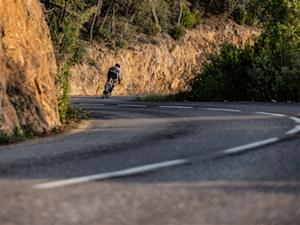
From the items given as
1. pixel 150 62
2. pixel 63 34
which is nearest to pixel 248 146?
pixel 63 34

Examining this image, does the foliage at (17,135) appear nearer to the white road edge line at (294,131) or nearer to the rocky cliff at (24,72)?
the rocky cliff at (24,72)

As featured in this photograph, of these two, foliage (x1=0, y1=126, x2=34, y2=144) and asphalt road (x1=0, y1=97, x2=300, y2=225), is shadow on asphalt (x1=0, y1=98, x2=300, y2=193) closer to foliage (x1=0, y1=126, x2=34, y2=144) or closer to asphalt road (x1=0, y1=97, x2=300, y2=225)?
asphalt road (x1=0, y1=97, x2=300, y2=225)

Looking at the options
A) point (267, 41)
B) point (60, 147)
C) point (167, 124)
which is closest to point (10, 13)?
point (167, 124)

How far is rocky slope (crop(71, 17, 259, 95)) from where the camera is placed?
46969 mm

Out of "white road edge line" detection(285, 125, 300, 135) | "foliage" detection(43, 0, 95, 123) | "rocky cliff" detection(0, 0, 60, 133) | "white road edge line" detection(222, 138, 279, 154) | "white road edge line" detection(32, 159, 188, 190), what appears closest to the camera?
"white road edge line" detection(32, 159, 188, 190)

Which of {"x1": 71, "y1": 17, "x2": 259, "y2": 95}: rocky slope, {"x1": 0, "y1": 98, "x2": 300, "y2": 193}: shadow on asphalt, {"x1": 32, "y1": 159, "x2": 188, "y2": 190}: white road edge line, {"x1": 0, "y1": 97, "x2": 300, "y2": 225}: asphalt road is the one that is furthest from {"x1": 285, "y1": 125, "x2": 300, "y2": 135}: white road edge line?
{"x1": 71, "y1": 17, "x2": 259, "y2": 95}: rocky slope

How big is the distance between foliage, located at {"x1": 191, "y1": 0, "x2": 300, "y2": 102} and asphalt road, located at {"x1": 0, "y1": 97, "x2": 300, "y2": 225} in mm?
11904

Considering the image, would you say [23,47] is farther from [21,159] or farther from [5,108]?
[21,159]

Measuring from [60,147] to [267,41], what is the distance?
17.1 m

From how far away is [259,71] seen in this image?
22.5m

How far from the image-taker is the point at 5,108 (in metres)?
11.0

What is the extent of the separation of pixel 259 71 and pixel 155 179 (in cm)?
1703

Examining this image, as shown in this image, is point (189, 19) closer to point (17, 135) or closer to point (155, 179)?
point (17, 135)

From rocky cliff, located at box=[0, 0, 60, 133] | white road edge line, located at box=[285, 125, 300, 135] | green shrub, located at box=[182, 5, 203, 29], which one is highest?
green shrub, located at box=[182, 5, 203, 29]
